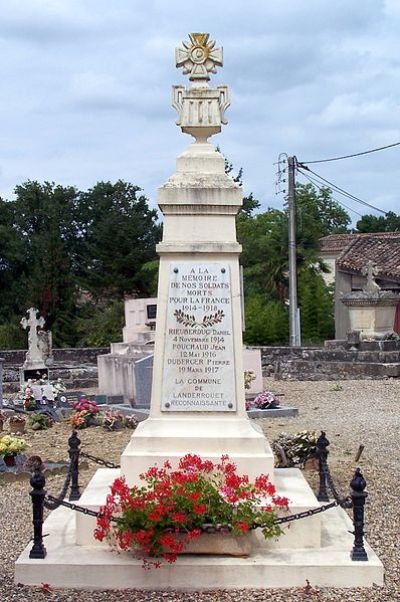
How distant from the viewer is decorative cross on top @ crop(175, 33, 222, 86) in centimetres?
711

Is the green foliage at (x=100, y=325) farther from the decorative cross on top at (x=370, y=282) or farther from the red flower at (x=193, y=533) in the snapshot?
the red flower at (x=193, y=533)

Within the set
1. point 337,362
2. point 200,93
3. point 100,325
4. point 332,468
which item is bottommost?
point 332,468

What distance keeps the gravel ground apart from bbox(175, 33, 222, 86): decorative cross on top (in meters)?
3.82

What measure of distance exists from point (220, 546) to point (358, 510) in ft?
3.13

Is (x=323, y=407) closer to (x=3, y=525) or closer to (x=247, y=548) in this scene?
(x=3, y=525)

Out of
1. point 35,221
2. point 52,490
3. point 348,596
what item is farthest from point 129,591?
point 35,221

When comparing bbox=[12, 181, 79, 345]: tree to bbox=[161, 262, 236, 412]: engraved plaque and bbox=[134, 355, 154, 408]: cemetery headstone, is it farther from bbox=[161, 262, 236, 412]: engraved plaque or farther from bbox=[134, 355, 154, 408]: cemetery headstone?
bbox=[161, 262, 236, 412]: engraved plaque

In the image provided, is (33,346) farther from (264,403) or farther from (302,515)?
(302,515)

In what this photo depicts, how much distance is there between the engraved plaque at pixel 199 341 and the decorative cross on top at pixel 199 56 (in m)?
1.51

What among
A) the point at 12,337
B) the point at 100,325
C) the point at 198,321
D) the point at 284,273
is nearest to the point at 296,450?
the point at 198,321

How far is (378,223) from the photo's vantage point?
69.0 metres

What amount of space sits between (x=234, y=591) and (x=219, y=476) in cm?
85

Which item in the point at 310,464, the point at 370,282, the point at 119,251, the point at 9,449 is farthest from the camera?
the point at 119,251

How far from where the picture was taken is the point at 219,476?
21.3 ft
